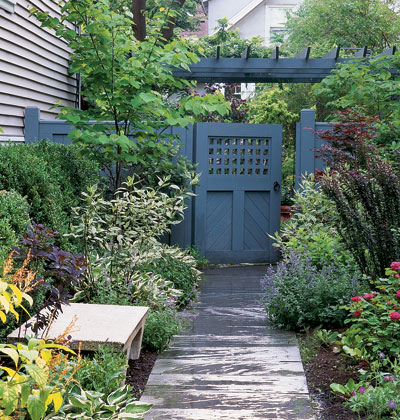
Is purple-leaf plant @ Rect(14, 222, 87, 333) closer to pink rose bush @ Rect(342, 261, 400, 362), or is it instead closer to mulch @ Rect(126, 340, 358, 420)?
mulch @ Rect(126, 340, 358, 420)

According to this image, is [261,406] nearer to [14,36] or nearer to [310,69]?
[14,36]

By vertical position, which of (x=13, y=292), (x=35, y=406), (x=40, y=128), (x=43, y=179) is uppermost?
(x=40, y=128)

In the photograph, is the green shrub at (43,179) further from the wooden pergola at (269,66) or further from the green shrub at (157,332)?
the wooden pergola at (269,66)

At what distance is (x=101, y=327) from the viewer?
4023mm

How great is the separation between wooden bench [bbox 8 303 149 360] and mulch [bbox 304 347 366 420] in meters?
1.13

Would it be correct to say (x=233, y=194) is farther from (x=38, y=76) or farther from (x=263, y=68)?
(x=38, y=76)

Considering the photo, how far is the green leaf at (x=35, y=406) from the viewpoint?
2.01m

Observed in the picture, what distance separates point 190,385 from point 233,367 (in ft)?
1.58

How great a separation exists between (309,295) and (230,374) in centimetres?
133

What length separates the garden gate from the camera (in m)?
9.27

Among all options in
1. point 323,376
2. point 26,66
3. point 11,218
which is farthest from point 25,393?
point 26,66

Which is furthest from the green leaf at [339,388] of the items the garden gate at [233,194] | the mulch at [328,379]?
the garden gate at [233,194]

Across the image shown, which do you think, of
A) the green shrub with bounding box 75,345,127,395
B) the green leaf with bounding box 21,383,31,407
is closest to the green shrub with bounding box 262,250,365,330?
the green shrub with bounding box 75,345,127,395

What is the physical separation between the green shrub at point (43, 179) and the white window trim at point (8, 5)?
167cm
